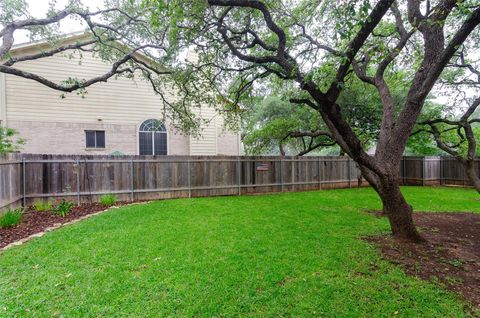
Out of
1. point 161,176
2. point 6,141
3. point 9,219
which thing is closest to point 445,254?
point 161,176

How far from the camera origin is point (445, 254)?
396 cm

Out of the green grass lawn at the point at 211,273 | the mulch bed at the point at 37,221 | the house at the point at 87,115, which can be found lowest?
the green grass lawn at the point at 211,273

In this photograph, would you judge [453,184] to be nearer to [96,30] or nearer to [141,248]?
[141,248]

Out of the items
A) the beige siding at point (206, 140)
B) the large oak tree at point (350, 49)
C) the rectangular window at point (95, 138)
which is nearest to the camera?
the large oak tree at point (350, 49)

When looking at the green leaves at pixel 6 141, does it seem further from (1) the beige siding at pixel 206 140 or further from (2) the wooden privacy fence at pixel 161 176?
(1) the beige siding at pixel 206 140

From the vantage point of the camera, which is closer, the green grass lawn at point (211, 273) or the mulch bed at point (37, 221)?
the green grass lawn at point (211, 273)

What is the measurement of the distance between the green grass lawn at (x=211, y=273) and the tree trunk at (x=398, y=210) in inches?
28.5

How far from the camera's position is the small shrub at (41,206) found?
6875 millimetres

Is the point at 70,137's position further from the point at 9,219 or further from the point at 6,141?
the point at 9,219

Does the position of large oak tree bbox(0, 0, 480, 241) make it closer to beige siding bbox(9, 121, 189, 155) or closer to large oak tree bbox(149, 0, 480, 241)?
large oak tree bbox(149, 0, 480, 241)

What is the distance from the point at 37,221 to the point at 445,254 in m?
8.39

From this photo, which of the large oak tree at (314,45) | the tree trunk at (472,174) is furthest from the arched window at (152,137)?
the tree trunk at (472,174)

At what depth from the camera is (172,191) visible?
923 cm

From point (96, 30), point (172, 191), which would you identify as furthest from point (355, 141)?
point (96, 30)
